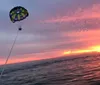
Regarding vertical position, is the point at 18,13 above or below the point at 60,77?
above

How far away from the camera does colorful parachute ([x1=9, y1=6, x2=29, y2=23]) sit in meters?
37.3

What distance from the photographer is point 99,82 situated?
53.8 meters

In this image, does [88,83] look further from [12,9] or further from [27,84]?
[12,9]

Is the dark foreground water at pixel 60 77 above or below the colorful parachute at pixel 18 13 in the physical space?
below

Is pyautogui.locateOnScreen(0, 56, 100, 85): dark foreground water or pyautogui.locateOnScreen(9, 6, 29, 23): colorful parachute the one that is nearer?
pyautogui.locateOnScreen(9, 6, 29, 23): colorful parachute

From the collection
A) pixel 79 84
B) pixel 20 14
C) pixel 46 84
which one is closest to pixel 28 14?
pixel 20 14

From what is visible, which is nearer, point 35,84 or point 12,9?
point 12,9

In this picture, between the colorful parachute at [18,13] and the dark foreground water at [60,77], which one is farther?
the dark foreground water at [60,77]

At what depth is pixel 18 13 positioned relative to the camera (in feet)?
123

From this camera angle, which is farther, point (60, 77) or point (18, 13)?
point (60, 77)

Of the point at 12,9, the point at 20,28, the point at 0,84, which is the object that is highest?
the point at 12,9

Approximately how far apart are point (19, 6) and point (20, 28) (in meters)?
4.53

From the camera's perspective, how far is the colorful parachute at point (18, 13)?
37344mm

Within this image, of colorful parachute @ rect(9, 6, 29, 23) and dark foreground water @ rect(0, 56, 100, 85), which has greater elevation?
colorful parachute @ rect(9, 6, 29, 23)
